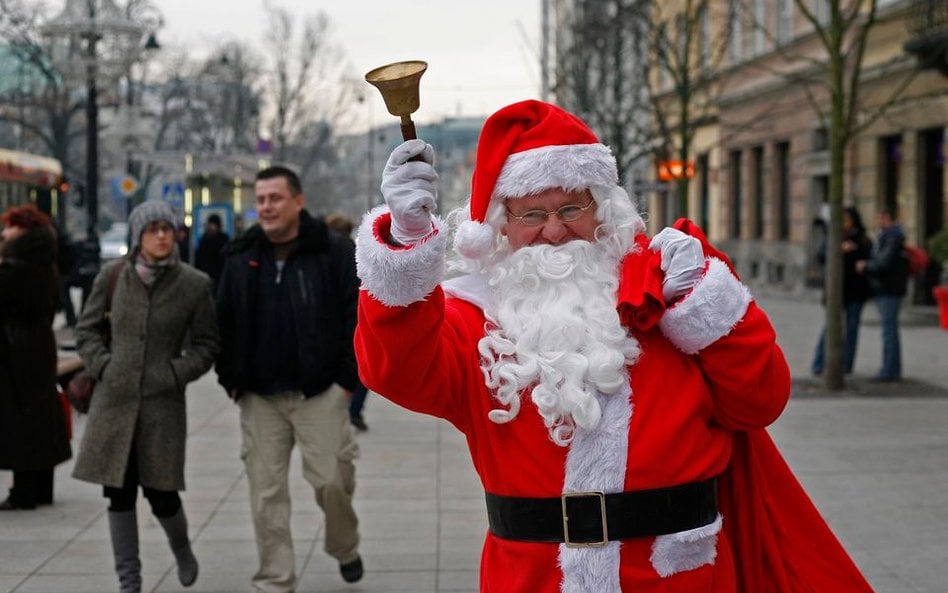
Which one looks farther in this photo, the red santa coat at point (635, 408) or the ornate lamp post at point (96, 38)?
the ornate lamp post at point (96, 38)

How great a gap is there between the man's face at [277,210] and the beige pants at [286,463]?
0.73 metres

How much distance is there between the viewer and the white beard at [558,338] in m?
3.13

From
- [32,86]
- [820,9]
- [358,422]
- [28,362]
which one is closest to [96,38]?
[358,422]

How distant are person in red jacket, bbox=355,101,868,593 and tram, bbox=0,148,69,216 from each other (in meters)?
24.5

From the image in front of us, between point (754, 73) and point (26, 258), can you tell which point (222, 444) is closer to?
point (26, 258)

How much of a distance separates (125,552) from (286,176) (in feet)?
6.02

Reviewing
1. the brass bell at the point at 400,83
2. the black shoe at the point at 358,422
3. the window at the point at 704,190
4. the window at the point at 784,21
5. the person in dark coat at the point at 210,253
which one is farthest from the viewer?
the window at the point at 704,190

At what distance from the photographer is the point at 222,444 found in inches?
433

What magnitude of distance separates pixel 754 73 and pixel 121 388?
2873 centimetres

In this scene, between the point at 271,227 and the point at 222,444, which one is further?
the point at 222,444

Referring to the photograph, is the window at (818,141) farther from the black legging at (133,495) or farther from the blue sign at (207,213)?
the black legging at (133,495)

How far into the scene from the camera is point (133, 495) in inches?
248

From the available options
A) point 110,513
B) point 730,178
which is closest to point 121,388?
point 110,513

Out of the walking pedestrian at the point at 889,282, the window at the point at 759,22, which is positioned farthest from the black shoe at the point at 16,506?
the window at the point at 759,22
